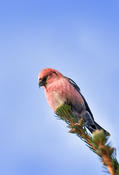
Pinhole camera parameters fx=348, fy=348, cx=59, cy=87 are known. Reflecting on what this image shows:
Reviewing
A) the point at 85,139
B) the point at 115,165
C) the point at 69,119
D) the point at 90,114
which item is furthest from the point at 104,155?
the point at 90,114

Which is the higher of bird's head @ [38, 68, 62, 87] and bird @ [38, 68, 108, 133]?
bird's head @ [38, 68, 62, 87]

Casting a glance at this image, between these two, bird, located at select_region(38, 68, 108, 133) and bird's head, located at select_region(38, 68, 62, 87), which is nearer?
bird, located at select_region(38, 68, 108, 133)

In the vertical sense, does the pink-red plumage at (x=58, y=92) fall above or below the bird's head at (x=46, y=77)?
below

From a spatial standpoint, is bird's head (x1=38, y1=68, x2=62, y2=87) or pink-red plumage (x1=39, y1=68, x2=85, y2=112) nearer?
pink-red plumage (x1=39, y1=68, x2=85, y2=112)

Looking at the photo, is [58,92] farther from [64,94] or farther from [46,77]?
[46,77]

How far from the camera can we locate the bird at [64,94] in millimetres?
5562

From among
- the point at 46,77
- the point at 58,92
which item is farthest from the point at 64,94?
the point at 46,77

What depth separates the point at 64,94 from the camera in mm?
5574

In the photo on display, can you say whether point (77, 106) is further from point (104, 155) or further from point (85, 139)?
point (104, 155)

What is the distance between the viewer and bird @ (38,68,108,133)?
556cm

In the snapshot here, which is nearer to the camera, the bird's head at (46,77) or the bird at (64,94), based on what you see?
the bird at (64,94)

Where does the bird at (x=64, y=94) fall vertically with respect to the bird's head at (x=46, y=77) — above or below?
below

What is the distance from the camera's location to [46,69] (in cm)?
605

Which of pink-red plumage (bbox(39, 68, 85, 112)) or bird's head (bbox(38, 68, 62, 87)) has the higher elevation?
bird's head (bbox(38, 68, 62, 87))
